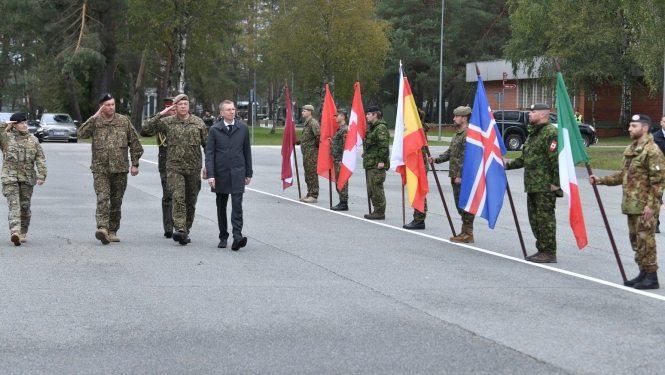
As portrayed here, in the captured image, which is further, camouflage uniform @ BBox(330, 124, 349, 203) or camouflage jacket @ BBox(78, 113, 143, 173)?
camouflage uniform @ BBox(330, 124, 349, 203)

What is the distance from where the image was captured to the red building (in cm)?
5562

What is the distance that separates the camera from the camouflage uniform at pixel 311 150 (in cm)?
1784

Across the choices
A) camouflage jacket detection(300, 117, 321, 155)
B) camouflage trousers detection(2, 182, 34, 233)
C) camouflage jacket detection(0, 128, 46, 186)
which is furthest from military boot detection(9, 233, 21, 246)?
camouflage jacket detection(300, 117, 321, 155)

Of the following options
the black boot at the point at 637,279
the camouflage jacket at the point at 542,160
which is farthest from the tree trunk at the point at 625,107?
the black boot at the point at 637,279

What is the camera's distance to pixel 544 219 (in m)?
10.5

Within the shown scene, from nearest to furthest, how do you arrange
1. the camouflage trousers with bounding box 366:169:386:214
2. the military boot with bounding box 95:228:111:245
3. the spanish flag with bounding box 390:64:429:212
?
1. the military boot with bounding box 95:228:111:245
2. the spanish flag with bounding box 390:64:429:212
3. the camouflage trousers with bounding box 366:169:386:214

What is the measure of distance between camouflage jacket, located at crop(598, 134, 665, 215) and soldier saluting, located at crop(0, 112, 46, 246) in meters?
6.84

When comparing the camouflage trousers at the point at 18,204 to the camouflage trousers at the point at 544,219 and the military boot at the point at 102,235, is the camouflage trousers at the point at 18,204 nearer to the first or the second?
the military boot at the point at 102,235

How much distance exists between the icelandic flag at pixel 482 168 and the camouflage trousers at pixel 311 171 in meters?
6.28

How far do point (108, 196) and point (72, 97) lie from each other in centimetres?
5181

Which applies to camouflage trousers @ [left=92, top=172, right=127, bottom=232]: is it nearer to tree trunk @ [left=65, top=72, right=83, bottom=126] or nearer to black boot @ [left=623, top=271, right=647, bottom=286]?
black boot @ [left=623, top=271, right=647, bottom=286]

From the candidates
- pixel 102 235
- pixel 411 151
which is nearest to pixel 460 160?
pixel 411 151

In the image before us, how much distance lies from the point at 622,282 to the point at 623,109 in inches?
1871

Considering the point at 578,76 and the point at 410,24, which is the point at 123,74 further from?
the point at 578,76
